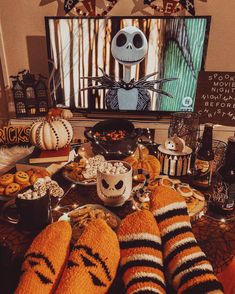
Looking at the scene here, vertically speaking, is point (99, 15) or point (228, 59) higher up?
point (99, 15)

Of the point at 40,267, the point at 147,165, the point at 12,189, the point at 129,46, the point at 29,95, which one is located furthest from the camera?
the point at 29,95

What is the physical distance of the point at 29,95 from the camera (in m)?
2.35

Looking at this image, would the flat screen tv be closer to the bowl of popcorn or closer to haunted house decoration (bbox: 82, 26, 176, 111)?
haunted house decoration (bbox: 82, 26, 176, 111)

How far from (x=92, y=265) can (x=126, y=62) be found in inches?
73.9

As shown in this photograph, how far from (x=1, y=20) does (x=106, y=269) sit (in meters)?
2.52

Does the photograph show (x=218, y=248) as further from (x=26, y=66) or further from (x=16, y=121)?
(x=26, y=66)

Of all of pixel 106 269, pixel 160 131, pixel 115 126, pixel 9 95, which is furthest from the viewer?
pixel 9 95

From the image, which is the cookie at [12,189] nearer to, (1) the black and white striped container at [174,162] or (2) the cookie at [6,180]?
(2) the cookie at [6,180]

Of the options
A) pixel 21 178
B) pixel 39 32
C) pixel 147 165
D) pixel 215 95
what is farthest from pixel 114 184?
pixel 39 32

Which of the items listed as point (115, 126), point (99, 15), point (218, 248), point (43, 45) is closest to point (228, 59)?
point (99, 15)

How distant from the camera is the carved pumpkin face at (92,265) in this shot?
2.10 feet

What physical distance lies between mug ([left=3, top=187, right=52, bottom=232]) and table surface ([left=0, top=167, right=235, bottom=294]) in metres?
0.02

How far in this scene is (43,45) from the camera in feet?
8.00

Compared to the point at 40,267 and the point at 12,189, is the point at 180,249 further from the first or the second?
the point at 12,189
